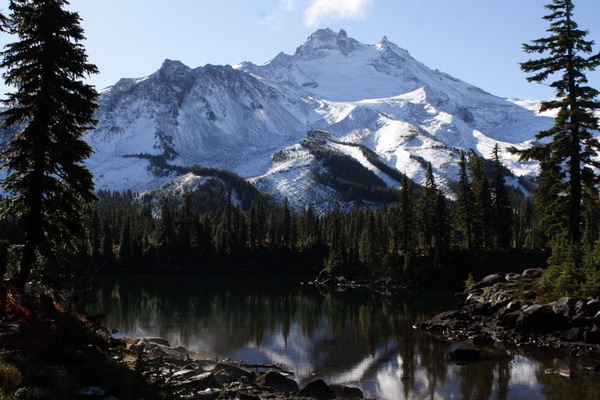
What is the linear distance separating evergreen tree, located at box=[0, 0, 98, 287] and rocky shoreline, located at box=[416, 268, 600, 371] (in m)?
23.4

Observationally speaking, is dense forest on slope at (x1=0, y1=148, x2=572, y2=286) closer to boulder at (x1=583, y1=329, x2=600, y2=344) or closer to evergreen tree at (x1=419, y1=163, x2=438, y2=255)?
evergreen tree at (x1=419, y1=163, x2=438, y2=255)

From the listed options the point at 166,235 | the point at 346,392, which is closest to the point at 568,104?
the point at 346,392

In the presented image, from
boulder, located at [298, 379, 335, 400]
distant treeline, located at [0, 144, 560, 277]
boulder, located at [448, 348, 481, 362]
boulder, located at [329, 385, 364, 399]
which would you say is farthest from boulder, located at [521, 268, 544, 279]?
distant treeline, located at [0, 144, 560, 277]

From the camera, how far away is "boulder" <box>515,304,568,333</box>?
1406 inches

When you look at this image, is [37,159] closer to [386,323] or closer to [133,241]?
[386,323]

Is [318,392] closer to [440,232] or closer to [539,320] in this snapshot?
[539,320]

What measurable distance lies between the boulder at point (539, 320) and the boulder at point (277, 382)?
1899 centimetres

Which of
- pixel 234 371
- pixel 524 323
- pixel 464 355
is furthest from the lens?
pixel 524 323

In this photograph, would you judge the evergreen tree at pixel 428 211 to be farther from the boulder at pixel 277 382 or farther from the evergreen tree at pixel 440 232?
the boulder at pixel 277 382

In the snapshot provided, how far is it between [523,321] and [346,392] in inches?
702

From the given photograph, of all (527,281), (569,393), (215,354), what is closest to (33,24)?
(215,354)

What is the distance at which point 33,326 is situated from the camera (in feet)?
60.7

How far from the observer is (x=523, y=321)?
37.2 meters

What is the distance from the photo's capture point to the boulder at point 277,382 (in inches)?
1015
